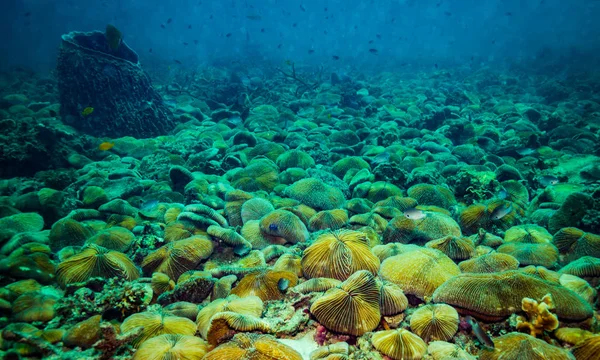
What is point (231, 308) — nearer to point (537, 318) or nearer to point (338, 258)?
point (338, 258)

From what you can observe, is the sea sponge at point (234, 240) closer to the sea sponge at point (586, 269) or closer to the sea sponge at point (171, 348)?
the sea sponge at point (171, 348)

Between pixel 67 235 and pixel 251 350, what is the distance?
4.34 m

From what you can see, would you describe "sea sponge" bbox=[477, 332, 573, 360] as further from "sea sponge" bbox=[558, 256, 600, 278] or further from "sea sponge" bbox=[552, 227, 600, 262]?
"sea sponge" bbox=[552, 227, 600, 262]

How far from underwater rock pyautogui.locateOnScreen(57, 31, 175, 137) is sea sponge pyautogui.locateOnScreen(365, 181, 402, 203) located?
360 inches

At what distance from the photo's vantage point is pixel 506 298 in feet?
8.84

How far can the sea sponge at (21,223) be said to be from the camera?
521cm

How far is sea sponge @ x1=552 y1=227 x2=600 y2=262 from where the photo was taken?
3979 millimetres

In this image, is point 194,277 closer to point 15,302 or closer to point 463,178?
point 15,302

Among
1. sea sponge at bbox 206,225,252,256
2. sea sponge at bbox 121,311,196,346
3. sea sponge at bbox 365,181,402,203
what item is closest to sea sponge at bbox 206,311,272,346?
sea sponge at bbox 121,311,196,346

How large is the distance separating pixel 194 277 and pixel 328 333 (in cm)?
171

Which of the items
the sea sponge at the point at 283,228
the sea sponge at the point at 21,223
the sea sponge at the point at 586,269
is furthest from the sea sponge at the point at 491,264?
the sea sponge at the point at 21,223

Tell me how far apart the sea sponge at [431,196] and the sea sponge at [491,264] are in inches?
113

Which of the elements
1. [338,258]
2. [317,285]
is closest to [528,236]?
[338,258]

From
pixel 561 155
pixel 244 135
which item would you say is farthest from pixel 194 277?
A: pixel 561 155
